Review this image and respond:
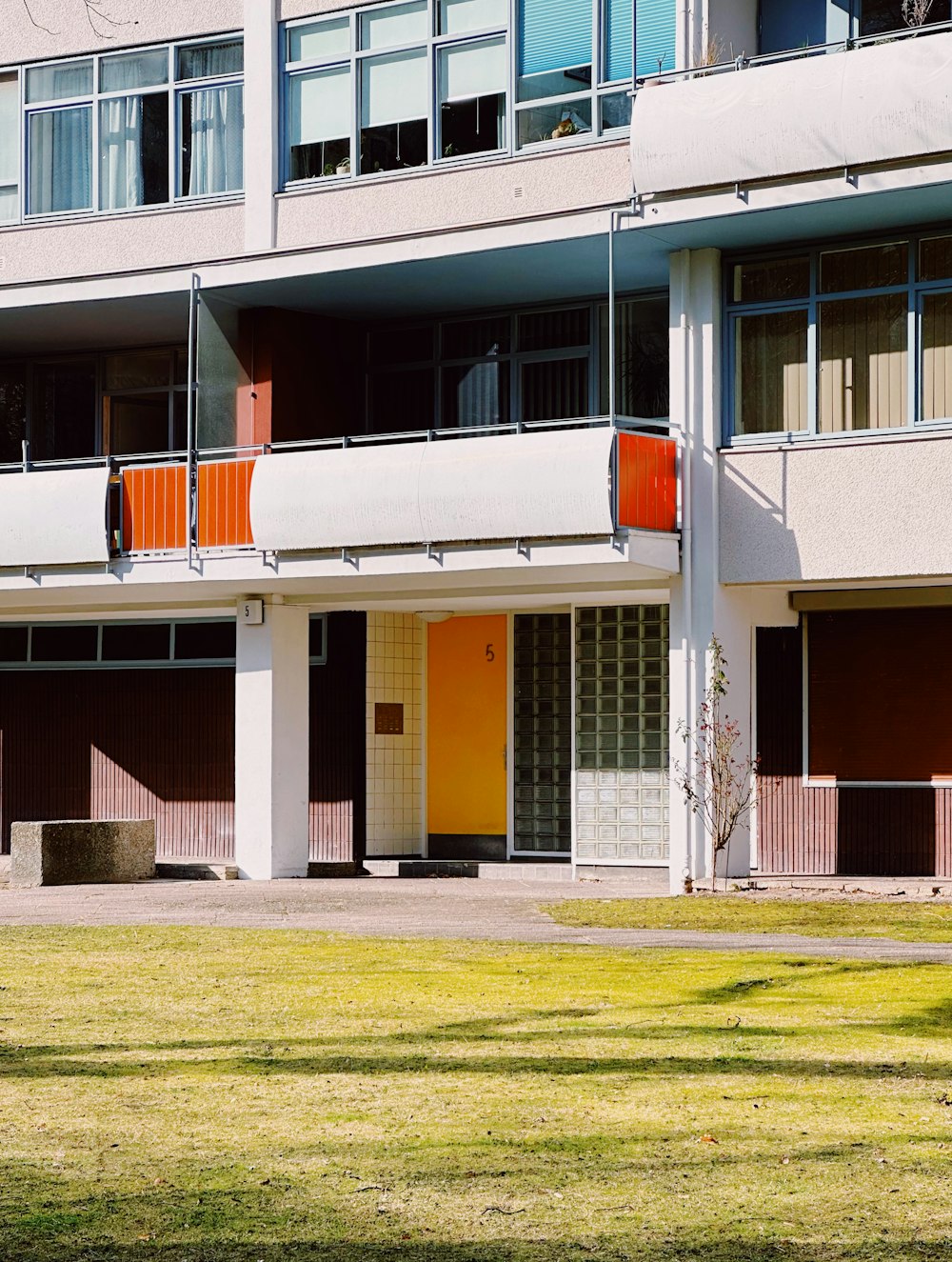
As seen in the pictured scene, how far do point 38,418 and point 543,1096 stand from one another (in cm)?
1946

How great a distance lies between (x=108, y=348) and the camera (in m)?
25.5

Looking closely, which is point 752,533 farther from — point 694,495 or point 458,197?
point 458,197

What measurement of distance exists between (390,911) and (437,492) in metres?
4.74

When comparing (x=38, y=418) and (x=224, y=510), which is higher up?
(x=38, y=418)

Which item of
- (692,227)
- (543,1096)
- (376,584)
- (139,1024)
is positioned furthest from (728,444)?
(543,1096)

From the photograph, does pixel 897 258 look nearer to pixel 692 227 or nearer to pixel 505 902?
pixel 692 227

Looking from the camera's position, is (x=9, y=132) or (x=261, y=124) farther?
(x=9, y=132)

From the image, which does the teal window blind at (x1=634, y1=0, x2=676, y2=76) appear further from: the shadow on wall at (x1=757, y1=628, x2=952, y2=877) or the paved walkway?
the paved walkway

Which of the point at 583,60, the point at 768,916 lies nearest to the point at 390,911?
the point at 768,916

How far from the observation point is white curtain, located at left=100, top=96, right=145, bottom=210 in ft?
77.6

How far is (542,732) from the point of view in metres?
23.3

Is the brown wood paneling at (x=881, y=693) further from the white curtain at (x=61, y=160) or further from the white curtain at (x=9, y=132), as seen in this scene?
the white curtain at (x=9, y=132)

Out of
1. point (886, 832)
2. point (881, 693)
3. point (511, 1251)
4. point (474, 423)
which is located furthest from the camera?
point (474, 423)

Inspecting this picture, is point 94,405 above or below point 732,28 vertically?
below
